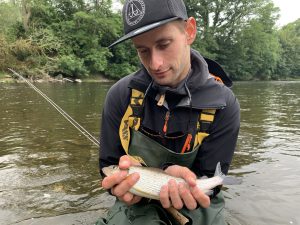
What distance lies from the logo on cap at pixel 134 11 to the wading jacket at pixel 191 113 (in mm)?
563

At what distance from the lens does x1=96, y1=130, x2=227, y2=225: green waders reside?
288 centimetres

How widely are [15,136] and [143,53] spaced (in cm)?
614

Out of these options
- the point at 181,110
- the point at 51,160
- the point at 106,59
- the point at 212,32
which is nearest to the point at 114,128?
the point at 181,110

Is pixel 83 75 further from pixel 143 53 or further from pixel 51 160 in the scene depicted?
pixel 143 53

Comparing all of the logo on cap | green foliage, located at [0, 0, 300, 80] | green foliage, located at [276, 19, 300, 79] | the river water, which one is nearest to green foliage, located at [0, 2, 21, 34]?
green foliage, located at [0, 0, 300, 80]

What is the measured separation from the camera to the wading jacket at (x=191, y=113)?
3037 millimetres

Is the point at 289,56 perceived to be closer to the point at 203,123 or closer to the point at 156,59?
the point at 203,123

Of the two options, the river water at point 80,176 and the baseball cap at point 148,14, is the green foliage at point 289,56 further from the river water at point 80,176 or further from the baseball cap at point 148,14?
the baseball cap at point 148,14

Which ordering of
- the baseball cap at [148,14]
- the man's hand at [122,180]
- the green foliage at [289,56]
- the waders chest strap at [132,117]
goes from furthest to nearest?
the green foliage at [289,56] → the waders chest strap at [132,117] → the baseball cap at [148,14] → the man's hand at [122,180]

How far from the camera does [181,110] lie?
3066 millimetres

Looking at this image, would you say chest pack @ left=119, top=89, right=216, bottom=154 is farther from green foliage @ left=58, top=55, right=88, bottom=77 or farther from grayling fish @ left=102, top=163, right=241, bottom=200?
green foliage @ left=58, top=55, right=88, bottom=77

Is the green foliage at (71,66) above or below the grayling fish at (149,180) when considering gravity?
below

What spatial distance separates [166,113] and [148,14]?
0.87 metres

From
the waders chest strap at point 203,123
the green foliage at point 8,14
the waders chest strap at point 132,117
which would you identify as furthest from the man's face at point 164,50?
the green foliage at point 8,14
